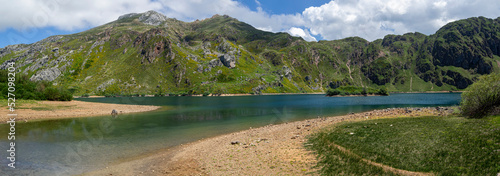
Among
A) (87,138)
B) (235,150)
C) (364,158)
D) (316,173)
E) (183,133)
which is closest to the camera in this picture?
(316,173)

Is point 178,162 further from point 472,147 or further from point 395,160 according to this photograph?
point 472,147

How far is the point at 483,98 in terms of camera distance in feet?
113

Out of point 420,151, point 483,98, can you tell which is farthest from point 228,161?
point 483,98

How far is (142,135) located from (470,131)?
44.0 meters

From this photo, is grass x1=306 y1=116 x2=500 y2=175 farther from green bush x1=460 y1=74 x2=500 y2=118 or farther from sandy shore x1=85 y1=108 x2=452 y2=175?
green bush x1=460 y1=74 x2=500 y2=118

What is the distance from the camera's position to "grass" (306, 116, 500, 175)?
14896 millimetres

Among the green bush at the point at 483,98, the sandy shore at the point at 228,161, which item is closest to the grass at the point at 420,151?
the sandy shore at the point at 228,161

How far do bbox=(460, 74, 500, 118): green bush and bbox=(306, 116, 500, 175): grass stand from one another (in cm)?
1417

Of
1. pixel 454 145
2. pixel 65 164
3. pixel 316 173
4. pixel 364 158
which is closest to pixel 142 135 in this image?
pixel 65 164

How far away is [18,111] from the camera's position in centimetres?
5709

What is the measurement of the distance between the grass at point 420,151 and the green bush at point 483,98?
14174mm

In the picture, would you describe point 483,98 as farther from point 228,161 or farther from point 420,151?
point 228,161

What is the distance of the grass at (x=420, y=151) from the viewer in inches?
586

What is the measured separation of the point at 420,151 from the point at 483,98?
94.5ft
